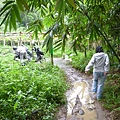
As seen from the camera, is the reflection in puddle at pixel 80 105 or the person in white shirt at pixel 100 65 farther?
the person in white shirt at pixel 100 65

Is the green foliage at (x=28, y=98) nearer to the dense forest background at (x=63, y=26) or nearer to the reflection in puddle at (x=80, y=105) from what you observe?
the dense forest background at (x=63, y=26)

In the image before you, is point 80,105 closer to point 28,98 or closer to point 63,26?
point 28,98

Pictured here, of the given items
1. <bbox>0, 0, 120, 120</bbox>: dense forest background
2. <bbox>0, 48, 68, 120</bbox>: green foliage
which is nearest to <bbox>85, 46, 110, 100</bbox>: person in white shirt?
<bbox>0, 0, 120, 120</bbox>: dense forest background

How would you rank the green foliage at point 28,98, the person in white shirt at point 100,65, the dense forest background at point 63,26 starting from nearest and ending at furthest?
the dense forest background at point 63,26, the green foliage at point 28,98, the person in white shirt at point 100,65

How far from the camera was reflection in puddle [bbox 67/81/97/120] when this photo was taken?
11.5ft

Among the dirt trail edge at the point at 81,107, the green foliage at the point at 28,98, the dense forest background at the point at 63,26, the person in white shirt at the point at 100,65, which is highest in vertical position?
the dense forest background at the point at 63,26

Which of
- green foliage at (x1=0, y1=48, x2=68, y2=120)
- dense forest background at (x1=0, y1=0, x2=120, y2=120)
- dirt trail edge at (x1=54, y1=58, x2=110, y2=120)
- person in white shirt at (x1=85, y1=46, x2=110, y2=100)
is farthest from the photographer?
person in white shirt at (x1=85, y1=46, x2=110, y2=100)

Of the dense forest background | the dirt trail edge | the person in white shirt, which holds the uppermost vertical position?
the dense forest background

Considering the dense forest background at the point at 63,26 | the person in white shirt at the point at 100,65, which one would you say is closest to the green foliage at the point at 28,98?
the dense forest background at the point at 63,26

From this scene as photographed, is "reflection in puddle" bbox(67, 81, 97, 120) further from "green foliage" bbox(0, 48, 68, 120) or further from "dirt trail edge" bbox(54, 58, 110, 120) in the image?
"green foliage" bbox(0, 48, 68, 120)

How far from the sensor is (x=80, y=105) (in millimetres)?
3986

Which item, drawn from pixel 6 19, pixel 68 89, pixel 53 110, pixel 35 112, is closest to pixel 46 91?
pixel 53 110

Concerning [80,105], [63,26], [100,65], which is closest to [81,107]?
[80,105]

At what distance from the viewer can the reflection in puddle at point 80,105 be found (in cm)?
351
